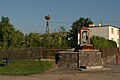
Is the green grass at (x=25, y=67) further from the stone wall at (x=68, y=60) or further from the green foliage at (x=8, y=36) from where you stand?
the green foliage at (x=8, y=36)

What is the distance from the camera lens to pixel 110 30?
6819 centimetres

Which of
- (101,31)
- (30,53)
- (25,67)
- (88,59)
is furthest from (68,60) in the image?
(101,31)

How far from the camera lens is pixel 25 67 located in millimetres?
25141

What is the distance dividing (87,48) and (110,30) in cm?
4188

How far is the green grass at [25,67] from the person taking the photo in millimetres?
23431

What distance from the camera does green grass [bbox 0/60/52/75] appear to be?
23431mm

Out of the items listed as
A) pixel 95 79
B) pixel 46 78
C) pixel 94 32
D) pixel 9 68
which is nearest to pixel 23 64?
pixel 9 68

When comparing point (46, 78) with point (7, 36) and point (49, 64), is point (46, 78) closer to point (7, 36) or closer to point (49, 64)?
point (49, 64)

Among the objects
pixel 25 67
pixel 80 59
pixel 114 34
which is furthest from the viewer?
pixel 114 34

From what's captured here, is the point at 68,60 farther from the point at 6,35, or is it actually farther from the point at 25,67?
the point at 6,35

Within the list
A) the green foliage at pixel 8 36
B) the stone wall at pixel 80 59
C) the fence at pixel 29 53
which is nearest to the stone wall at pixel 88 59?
the stone wall at pixel 80 59

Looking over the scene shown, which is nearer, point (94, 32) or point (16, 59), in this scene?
point (16, 59)

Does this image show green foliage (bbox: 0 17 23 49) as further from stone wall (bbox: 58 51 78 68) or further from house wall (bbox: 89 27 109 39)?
house wall (bbox: 89 27 109 39)

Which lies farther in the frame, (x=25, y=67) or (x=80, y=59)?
(x=80, y=59)
